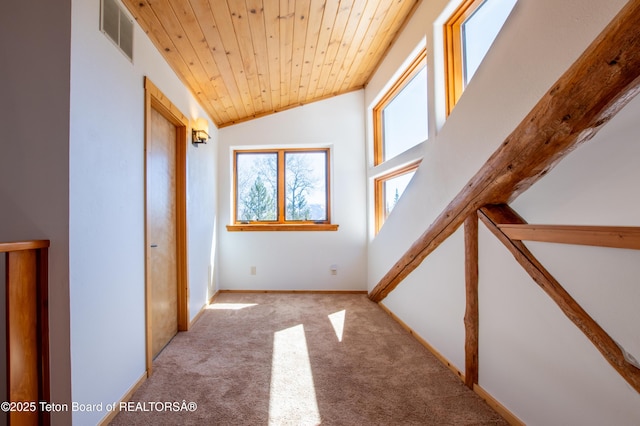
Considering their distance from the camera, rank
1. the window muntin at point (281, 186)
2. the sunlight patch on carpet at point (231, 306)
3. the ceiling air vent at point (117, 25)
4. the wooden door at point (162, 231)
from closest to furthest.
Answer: the ceiling air vent at point (117, 25), the wooden door at point (162, 231), the sunlight patch on carpet at point (231, 306), the window muntin at point (281, 186)

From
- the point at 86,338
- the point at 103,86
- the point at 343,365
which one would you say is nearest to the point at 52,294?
the point at 86,338

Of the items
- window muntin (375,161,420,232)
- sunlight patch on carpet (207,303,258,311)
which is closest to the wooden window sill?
window muntin (375,161,420,232)

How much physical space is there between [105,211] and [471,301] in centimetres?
213

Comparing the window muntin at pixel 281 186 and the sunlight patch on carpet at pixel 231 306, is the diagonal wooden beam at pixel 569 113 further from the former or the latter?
the sunlight patch on carpet at pixel 231 306

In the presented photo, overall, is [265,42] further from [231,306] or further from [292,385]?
[231,306]

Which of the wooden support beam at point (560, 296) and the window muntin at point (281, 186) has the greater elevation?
the window muntin at point (281, 186)

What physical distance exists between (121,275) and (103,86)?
1.03 meters

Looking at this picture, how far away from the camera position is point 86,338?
1.29m

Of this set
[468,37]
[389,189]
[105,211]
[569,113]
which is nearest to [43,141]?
[105,211]

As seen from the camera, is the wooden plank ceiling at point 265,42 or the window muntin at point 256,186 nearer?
the wooden plank ceiling at point 265,42

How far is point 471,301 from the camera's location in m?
1.65

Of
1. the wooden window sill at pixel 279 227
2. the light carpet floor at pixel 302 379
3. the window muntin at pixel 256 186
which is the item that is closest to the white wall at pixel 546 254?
the light carpet floor at pixel 302 379

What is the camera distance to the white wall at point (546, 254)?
97 cm

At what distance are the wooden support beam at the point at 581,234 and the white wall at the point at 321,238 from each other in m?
2.47
